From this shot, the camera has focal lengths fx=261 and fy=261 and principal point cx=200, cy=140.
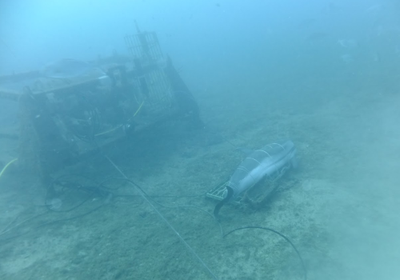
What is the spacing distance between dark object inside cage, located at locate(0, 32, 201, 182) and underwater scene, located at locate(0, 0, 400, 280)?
1.9 inches

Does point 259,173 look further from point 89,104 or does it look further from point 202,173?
point 89,104

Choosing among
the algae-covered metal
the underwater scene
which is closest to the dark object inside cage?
the underwater scene

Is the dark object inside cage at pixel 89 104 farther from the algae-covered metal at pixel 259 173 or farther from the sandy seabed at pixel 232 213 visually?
Answer: the algae-covered metal at pixel 259 173

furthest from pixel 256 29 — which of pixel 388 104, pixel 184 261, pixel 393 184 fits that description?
pixel 184 261

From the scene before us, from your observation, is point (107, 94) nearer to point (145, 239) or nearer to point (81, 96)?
point (81, 96)

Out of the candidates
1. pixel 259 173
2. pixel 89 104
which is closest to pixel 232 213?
pixel 259 173

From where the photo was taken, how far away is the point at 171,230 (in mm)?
4973

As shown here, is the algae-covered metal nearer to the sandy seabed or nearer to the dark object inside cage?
the sandy seabed

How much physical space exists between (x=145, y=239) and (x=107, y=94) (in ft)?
19.6

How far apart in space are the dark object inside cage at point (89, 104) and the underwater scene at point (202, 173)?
0.05m

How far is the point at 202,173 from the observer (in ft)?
22.2

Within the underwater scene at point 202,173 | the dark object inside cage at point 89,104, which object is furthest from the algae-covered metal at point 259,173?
the dark object inside cage at point 89,104

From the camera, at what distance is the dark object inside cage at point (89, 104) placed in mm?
7277

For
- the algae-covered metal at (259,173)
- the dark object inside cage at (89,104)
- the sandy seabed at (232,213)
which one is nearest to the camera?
the sandy seabed at (232,213)
